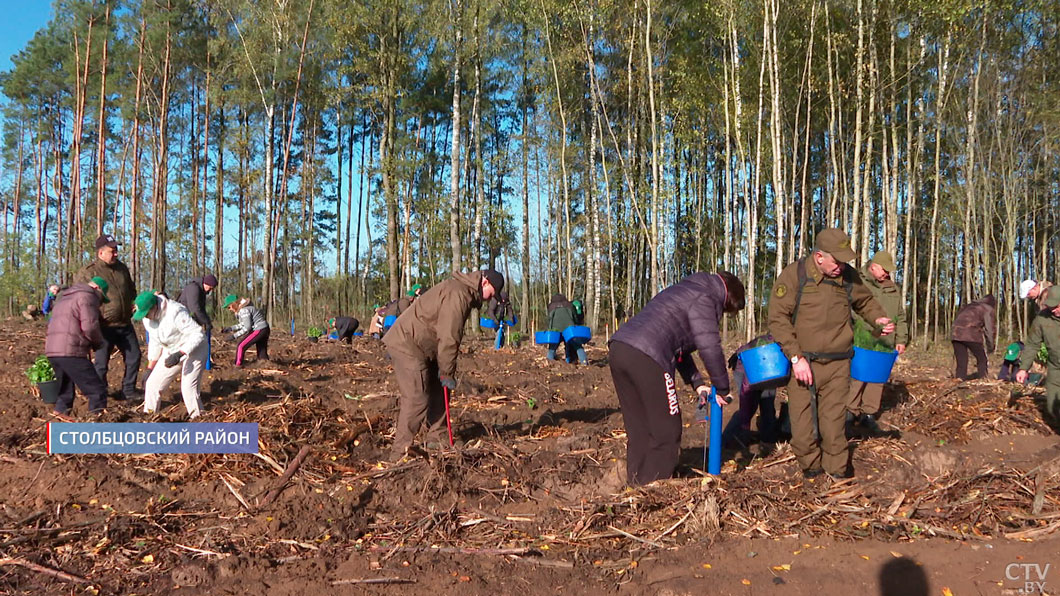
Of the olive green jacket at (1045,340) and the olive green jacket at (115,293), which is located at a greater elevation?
the olive green jacket at (115,293)

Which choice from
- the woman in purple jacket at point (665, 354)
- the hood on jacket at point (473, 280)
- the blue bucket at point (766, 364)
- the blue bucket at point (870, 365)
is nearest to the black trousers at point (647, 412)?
the woman in purple jacket at point (665, 354)

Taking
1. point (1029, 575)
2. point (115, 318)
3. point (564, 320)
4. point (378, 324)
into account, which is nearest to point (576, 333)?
point (564, 320)

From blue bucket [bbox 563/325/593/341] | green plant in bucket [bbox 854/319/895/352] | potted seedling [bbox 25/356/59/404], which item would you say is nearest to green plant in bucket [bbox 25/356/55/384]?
potted seedling [bbox 25/356/59/404]

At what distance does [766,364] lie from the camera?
15.6 feet

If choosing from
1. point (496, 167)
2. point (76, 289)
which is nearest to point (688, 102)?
point (496, 167)

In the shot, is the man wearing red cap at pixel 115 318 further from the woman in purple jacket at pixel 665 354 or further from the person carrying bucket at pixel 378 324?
Answer: the person carrying bucket at pixel 378 324

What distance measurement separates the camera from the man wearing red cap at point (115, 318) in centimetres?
737

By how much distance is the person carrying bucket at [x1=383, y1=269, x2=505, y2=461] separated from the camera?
532 centimetres

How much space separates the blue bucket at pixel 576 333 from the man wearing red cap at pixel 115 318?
6383mm

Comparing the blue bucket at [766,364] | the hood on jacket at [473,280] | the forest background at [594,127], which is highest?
the forest background at [594,127]

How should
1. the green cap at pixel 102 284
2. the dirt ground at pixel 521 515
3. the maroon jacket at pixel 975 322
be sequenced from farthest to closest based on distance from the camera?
1. the maroon jacket at pixel 975 322
2. the green cap at pixel 102 284
3. the dirt ground at pixel 521 515

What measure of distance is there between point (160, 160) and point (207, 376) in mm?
16250

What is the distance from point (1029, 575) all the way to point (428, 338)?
408 cm

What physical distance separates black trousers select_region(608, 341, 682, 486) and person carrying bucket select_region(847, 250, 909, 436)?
8.25 ft
